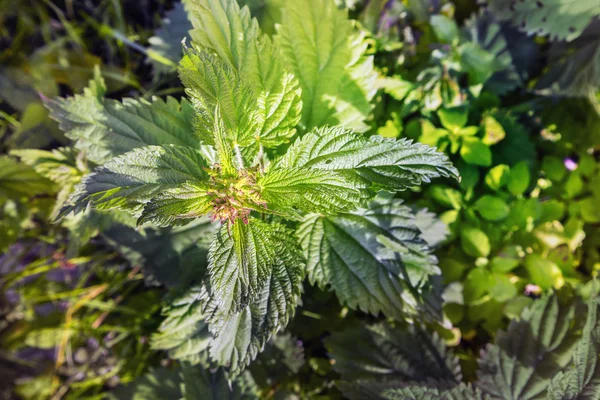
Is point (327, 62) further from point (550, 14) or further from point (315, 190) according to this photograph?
point (550, 14)

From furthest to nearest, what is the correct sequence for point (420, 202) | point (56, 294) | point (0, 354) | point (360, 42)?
point (0, 354) < point (56, 294) < point (420, 202) < point (360, 42)

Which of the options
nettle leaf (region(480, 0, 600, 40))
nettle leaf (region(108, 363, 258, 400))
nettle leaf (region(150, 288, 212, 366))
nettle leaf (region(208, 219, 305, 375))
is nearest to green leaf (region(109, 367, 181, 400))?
nettle leaf (region(108, 363, 258, 400))

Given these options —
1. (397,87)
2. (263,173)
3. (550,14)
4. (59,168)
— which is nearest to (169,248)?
(59,168)

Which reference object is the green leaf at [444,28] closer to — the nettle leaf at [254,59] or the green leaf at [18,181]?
the nettle leaf at [254,59]

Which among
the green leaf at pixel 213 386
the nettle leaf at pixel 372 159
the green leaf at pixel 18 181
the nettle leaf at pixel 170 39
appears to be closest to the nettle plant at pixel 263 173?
the nettle leaf at pixel 372 159

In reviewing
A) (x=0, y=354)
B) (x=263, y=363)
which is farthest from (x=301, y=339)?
(x=0, y=354)

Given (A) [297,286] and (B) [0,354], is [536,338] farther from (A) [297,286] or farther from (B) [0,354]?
(B) [0,354]
